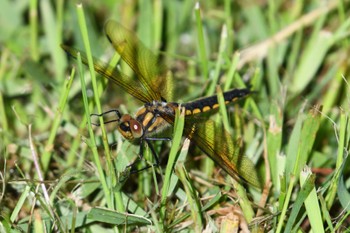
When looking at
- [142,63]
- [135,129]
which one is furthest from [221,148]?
[142,63]

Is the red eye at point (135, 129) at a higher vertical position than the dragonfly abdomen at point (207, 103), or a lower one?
lower

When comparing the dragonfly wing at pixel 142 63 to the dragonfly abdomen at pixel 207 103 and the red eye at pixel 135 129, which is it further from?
the red eye at pixel 135 129

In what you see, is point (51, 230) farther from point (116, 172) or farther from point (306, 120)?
point (306, 120)

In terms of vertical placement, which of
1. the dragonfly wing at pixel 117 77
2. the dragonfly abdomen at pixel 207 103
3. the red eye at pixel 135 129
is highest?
the dragonfly wing at pixel 117 77

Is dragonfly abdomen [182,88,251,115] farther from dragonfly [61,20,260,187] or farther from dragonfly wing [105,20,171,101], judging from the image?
dragonfly wing [105,20,171,101]

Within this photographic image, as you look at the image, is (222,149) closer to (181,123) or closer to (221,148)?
(221,148)

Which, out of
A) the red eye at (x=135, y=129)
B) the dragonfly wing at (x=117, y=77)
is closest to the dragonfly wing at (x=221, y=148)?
the red eye at (x=135, y=129)
